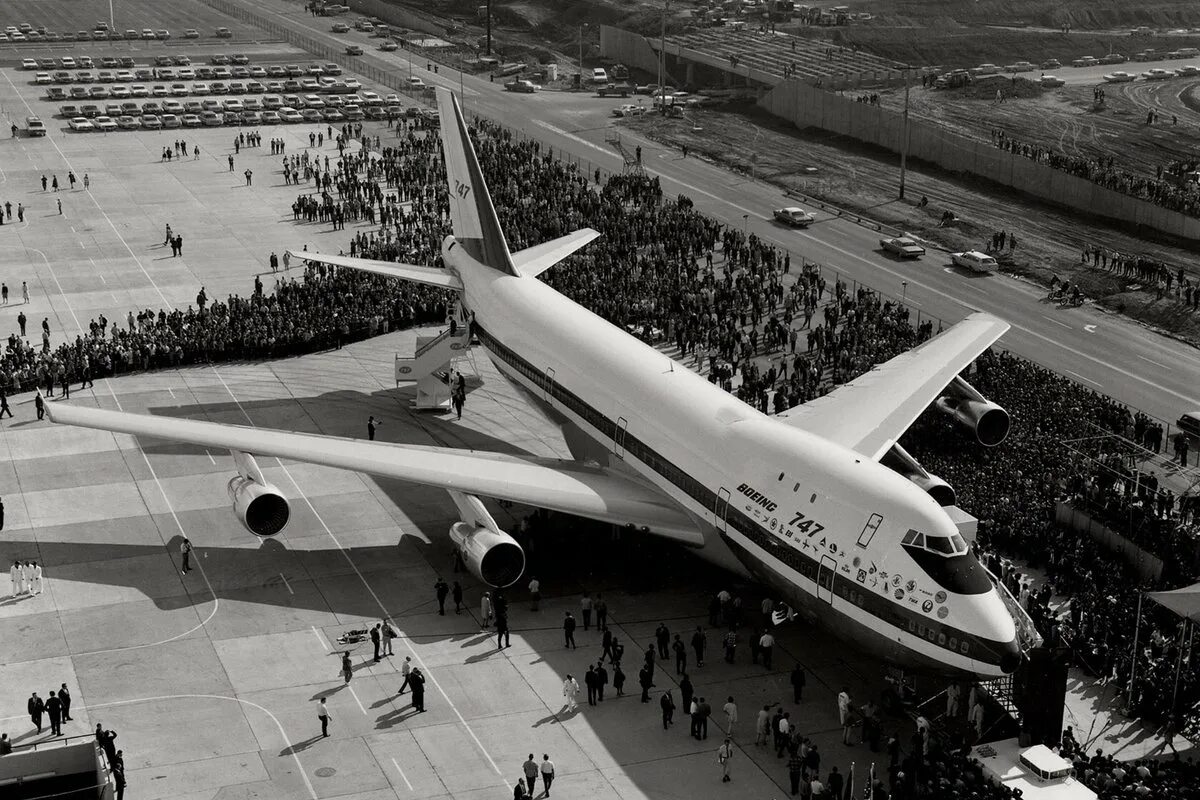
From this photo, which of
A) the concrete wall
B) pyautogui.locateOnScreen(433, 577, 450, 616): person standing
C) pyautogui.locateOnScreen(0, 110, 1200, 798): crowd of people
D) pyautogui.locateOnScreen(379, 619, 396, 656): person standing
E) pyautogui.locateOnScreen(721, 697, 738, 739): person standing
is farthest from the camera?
the concrete wall

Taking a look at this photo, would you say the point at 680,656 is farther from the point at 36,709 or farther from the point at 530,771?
the point at 36,709

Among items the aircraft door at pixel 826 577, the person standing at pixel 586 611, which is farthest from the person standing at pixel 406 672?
the aircraft door at pixel 826 577

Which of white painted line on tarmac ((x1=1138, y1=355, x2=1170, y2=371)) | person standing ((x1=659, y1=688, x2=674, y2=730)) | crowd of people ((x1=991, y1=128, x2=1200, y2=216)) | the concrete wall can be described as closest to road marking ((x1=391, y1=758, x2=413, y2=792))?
person standing ((x1=659, y1=688, x2=674, y2=730))

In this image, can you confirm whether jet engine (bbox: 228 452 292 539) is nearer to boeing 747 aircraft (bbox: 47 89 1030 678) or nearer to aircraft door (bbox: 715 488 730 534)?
boeing 747 aircraft (bbox: 47 89 1030 678)

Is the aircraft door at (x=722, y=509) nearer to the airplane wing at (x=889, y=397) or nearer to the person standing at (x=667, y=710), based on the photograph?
the person standing at (x=667, y=710)

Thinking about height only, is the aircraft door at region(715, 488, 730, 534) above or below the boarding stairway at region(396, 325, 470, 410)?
above

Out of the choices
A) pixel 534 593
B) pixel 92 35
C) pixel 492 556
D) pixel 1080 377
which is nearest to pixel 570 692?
pixel 492 556
